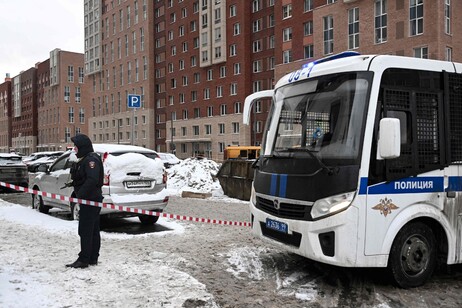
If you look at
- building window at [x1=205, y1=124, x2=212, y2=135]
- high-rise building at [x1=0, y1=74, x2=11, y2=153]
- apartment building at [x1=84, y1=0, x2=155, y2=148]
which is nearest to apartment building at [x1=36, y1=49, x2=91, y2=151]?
apartment building at [x1=84, y1=0, x2=155, y2=148]

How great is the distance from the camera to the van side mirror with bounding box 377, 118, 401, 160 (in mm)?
4727

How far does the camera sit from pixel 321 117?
5.46 metres

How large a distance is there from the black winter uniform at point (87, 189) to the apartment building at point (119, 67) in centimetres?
6282

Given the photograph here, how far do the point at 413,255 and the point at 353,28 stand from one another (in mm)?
34441

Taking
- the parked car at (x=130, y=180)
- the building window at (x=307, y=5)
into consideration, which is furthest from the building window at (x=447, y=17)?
the parked car at (x=130, y=180)

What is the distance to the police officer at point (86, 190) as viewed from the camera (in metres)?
5.88

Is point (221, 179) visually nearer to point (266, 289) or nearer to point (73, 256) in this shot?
point (73, 256)

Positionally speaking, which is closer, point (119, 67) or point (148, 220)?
point (148, 220)

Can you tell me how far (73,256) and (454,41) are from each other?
111 feet

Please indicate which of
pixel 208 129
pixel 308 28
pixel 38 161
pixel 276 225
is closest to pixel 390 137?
pixel 276 225

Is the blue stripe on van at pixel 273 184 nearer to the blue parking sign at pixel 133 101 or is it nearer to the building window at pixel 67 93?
the blue parking sign at pixel 133 101

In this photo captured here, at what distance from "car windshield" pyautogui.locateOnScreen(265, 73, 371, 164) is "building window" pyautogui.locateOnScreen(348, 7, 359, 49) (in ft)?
107

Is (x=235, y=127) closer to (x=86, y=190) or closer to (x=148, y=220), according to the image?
(x=148, y=220)

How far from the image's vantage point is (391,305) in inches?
188
